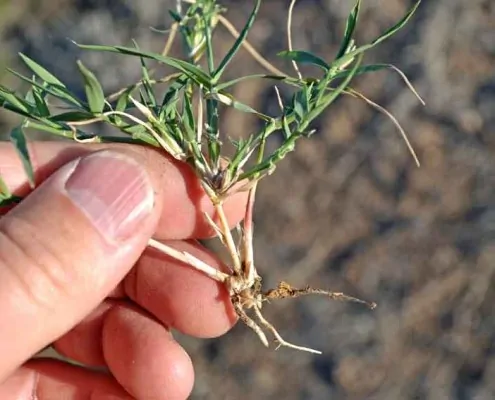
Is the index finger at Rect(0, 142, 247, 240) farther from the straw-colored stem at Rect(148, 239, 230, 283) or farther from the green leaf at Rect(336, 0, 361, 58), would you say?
the green leaf at Rect(336, 0, 361, 58)

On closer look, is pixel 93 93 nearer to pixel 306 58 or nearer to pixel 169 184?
pixel 306 58

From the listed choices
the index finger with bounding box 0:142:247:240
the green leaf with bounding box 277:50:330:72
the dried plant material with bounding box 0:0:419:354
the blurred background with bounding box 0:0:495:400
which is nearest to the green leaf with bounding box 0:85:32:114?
the dried plant material with bounding box 0:0:419:354

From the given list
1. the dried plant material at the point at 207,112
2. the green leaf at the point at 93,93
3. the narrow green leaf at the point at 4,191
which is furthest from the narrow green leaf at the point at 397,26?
the narrow green leaf at the point at 4,191

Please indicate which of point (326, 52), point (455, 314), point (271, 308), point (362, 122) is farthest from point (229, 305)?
point (326, 52)

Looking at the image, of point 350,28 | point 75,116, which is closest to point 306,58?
point 350,28

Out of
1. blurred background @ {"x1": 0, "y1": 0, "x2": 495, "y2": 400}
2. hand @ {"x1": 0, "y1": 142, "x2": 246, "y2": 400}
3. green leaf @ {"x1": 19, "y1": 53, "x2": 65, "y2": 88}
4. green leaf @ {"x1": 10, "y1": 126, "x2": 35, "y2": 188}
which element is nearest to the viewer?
green leaf @ {"x1": 10, "y1": 126, "x2": 35, "y2": 188}
